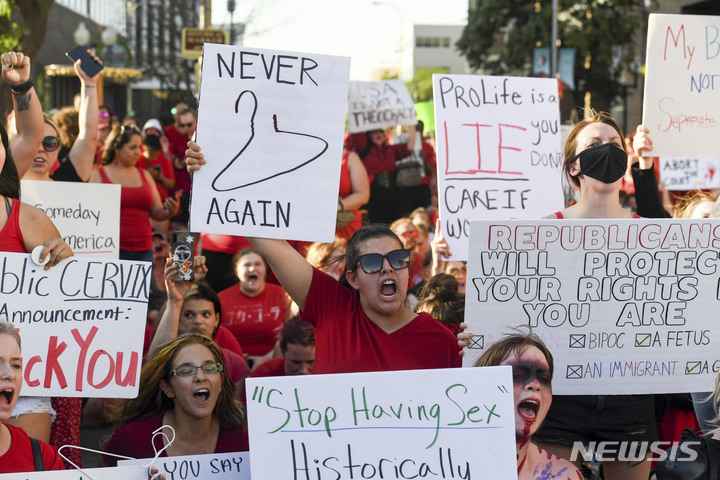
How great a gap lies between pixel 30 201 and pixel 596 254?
333 cm

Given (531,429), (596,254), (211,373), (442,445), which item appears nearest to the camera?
(442,445)

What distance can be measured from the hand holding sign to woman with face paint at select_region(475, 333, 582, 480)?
1.06m

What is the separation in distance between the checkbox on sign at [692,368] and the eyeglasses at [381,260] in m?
1.23

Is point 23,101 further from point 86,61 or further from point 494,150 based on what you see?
point 494,150

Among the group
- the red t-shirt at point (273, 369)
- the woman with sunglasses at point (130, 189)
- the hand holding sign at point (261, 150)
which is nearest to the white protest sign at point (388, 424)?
the hand holding sign at point (261, 150)

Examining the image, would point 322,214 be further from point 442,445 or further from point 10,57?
point 10,57

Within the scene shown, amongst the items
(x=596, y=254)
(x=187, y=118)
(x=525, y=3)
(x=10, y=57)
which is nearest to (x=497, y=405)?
(x=596, y=254)

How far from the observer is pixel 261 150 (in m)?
3.68

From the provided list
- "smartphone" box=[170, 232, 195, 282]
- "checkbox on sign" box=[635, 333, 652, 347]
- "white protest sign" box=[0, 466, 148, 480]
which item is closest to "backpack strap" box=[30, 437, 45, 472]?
"white protest sign" box=[0, 466, 148, 480]

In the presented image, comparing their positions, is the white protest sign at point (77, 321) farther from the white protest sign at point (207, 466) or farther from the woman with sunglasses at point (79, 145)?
the woman with sunglasses at point (79, 145)

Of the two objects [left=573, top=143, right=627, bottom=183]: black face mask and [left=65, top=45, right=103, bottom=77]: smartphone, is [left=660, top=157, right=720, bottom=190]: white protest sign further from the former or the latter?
[left=65, top=45, right=103, bottom=77]: smartphone

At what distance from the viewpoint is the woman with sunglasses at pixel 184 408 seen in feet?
12.6

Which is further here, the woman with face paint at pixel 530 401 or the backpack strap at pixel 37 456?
the woman with face paint at pixel 530 401

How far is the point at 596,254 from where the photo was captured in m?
3.67
